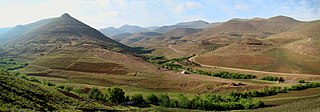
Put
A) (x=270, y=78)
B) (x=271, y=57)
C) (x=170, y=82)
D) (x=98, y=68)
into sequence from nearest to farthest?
1. (x=170, y=82)
2. (x=270, y=78)
3. (x=98, y=68)
4. (x=271, y=57)

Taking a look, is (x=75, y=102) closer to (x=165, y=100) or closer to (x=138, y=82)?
(x=165, y=100)

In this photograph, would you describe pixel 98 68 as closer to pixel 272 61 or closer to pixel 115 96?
pixel 115 96

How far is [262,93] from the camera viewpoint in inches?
3366

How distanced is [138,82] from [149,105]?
3212 cm

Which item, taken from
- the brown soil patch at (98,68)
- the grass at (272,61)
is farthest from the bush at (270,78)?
the brown soil patch at (98,68)

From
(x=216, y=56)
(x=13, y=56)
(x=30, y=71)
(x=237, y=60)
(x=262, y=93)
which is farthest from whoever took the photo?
(x=13, y=56)

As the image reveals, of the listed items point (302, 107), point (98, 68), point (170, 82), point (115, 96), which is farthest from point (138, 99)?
point (98, 68)

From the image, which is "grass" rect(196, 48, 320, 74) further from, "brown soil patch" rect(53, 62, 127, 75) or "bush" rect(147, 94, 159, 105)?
"bush" rect(147, 94, 159, 105)

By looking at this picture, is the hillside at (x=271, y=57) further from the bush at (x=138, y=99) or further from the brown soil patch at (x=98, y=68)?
the bush at (x=138, y=99)

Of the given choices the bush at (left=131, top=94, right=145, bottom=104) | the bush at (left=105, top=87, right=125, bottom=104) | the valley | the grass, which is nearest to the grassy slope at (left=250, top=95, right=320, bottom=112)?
the valley

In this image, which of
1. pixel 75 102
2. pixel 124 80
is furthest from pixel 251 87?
pixel 75 102

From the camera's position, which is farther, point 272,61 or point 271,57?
point 271,57

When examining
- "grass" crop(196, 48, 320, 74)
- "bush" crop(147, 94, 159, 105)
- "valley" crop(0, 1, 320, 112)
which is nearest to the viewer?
"valley" crop(0, 1, 320, 112)

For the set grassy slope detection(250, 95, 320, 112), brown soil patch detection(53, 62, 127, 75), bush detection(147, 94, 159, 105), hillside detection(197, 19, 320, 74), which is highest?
hillside detection(197, 19, 320, 74)
